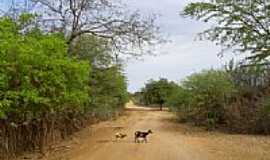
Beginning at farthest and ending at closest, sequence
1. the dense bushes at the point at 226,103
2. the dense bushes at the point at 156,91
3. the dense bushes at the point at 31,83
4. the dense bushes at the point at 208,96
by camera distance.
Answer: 1. the dense bushes at the point at 156,91
2. the dense bushes at the point at 208,96
3. the dense bushes at the point at 226,103
4. the dense bushes at the point at 31,83

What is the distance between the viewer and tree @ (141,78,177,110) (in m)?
95.4

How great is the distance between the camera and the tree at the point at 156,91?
95.4m

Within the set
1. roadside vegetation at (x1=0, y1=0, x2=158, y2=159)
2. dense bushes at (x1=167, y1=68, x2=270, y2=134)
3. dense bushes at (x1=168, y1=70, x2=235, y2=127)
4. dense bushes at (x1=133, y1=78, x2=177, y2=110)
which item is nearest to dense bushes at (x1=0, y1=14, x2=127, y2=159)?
roadside vegetation at (x1=0, y1=0, x2=158, y2=159)

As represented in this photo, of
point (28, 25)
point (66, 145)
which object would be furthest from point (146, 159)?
point (66, 145)

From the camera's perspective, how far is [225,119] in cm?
4250

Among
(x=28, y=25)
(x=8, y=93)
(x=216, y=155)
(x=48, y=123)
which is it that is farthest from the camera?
(x=48, y=123)

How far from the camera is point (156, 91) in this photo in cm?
9912

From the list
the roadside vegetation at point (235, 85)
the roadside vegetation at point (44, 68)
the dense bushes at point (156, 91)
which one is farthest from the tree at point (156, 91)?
the roadside vegetation at point (44, 68)

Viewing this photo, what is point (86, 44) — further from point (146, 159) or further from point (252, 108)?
point (146, 159)

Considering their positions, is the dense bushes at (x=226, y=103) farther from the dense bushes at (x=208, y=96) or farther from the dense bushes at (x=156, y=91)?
the dense bushes at (x=156, y=91)

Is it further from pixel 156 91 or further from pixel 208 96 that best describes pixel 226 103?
pixel 156 91

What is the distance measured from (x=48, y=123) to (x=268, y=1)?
12.7 m

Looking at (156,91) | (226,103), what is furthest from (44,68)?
(156,91)

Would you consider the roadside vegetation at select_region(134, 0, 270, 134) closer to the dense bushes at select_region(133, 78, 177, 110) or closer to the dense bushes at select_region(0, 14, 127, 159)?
the dense bushes at select_region(0, 14, 127, 159)
